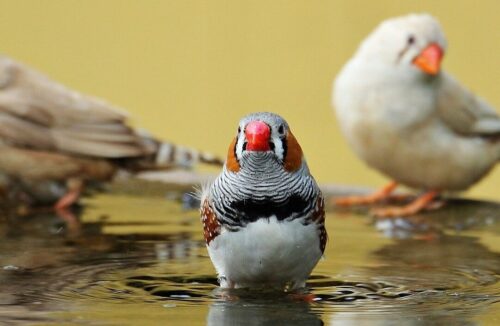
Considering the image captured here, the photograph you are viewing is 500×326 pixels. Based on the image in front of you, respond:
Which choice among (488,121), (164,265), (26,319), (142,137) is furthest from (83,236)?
(488,121)

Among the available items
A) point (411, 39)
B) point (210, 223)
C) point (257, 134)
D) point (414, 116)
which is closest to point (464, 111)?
point (414, 116)

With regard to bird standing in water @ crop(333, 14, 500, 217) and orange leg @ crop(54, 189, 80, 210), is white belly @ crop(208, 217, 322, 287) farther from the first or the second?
bird standing in water @ crop(333, 14, 500, 217)

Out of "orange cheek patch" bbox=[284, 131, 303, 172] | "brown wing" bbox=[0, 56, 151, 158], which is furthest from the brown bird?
"orange cheek patch" bbox=[284, 131, 303, 172]

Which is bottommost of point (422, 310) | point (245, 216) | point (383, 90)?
point (422, 310)

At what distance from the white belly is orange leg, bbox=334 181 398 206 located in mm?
2823

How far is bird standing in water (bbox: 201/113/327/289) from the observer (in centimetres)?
412

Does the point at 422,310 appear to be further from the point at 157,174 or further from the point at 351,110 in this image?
the point at 157,174

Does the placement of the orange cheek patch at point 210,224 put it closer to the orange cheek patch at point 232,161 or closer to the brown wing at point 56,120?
the orange cheek patch at point 232,161

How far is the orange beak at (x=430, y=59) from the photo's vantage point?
23.9 feet

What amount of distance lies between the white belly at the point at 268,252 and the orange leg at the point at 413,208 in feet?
8.47

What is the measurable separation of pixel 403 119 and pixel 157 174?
5.71 ft

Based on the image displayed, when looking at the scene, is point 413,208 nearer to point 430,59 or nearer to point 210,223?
point 430,59

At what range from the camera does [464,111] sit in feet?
25.0

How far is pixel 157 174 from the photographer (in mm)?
7988
